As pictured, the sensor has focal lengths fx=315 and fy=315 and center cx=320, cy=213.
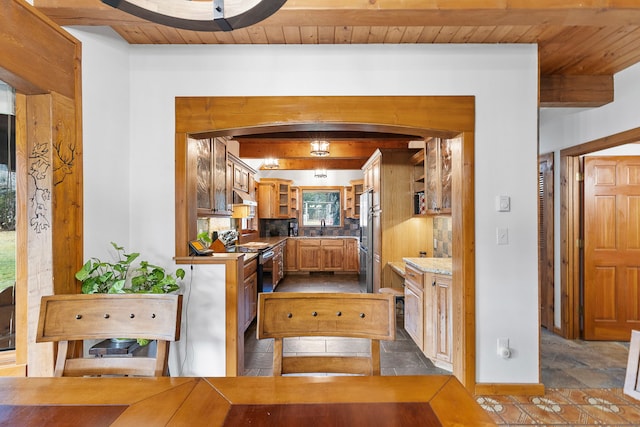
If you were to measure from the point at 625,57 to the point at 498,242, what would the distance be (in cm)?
190

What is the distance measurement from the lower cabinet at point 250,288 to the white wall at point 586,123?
11.6 feet

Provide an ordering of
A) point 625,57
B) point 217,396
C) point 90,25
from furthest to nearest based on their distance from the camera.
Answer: point 625,57, point 90,25, point 217,396

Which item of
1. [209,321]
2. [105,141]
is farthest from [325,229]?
[105,141]

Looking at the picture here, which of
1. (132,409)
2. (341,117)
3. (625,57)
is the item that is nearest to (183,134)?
(341,117)

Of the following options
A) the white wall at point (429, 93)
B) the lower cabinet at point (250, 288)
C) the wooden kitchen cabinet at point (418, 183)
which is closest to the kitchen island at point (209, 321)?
the white wall at point (429, 93)

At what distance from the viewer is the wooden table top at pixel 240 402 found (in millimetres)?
862

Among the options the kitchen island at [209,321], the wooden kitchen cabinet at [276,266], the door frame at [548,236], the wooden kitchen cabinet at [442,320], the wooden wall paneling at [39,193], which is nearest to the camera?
the wooden wall paneling at [39,193]

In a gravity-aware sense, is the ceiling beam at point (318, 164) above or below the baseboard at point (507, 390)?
above

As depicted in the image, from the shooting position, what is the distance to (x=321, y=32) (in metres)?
2.27

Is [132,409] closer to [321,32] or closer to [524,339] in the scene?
[321,32]

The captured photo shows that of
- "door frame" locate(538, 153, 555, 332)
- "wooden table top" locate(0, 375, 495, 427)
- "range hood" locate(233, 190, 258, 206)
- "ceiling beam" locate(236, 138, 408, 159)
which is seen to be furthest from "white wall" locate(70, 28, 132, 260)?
"door frame" locate(538, 153, 555, 332)

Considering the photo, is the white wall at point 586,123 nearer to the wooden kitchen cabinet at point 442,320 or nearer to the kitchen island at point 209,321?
the wooden kitchen cabinet at point 442,320

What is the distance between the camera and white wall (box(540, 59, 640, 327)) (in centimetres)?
278

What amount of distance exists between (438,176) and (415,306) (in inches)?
52.3
